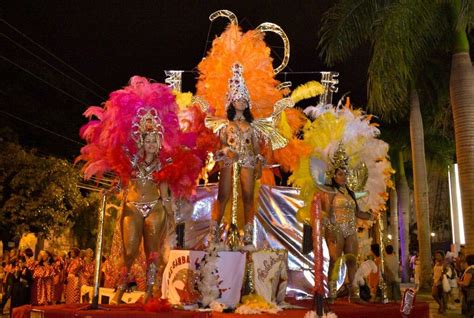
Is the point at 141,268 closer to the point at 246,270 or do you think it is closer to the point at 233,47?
the point at 246,270

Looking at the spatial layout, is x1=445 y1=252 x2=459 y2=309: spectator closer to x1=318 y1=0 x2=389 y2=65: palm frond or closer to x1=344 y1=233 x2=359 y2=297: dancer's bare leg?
x1=318 y1=0 x2=389 y2=65: palm frond

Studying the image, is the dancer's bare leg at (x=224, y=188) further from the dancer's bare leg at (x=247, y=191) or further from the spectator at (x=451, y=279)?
the spectator at (x=451, y=279)

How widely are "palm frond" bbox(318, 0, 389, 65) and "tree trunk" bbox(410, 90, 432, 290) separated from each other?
20.0 feet

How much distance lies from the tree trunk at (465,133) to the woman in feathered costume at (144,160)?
604 cm

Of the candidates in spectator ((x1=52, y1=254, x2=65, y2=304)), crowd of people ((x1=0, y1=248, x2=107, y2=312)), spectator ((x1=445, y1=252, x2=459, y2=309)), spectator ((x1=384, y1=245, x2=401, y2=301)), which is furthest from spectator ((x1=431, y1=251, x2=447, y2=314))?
spectator ((x1=52, y1=254, x2=65, y2=304))

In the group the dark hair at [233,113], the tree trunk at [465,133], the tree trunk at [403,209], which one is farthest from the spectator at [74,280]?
the tree trunk at [403,209]

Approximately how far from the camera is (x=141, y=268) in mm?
7215

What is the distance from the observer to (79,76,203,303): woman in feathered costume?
6023 mm

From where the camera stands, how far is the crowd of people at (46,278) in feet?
37.0

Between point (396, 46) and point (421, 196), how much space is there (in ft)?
26.3

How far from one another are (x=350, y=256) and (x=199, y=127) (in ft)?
8.78

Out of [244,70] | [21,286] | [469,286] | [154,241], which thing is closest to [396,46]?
[244,70]

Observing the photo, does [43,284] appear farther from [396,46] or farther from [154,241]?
[396,46]

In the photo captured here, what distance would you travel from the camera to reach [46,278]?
12.0m
